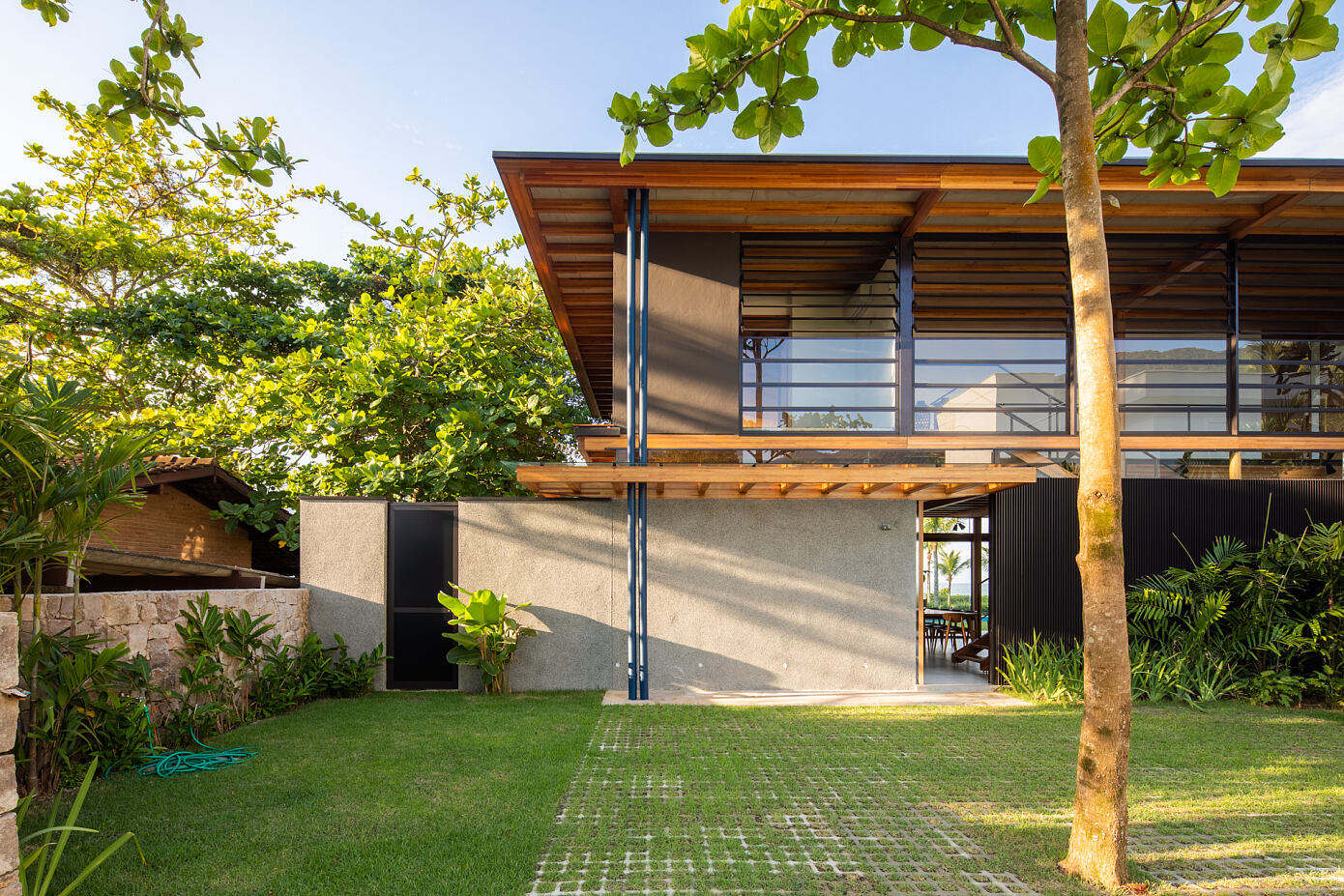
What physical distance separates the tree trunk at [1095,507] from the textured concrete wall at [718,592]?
16.4 ft

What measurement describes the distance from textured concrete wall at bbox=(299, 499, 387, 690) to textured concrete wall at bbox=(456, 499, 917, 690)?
1103 mm

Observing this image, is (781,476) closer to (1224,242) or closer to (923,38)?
(923,38)

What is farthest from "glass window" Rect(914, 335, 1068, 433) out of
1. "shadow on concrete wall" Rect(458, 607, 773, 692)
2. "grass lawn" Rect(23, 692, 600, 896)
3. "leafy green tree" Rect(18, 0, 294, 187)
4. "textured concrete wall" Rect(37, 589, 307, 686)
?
"textured concrete wall" Rect(37, 589, 307, 686)

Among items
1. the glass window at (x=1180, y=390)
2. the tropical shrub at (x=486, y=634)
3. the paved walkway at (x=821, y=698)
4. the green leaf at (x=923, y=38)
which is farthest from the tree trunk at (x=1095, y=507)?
the glass window at (x=1180, y=390)

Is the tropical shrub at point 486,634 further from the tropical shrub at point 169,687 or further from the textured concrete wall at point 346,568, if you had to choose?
the tropical shrub at point 169,687

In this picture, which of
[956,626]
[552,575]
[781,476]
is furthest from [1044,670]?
[552,575]

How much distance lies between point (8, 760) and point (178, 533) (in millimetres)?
9090

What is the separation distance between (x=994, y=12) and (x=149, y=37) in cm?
362

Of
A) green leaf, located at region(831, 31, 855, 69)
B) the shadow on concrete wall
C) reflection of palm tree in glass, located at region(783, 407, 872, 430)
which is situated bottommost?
the shadow on concrete wall

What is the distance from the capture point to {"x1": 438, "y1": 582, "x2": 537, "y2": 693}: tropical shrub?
798cm

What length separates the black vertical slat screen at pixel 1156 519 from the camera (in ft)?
28.1

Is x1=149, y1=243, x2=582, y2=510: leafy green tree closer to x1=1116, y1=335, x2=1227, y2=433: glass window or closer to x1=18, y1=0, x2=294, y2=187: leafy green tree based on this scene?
x1=1116, y1=335, x2=1227, y2=433: glass window

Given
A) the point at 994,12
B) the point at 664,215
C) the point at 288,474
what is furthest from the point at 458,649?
the point at 994,12

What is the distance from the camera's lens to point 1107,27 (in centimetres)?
343
